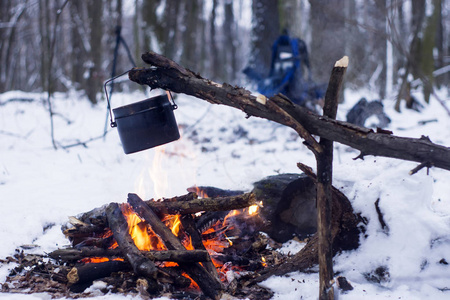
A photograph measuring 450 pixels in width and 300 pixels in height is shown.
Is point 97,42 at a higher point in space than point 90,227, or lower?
higher

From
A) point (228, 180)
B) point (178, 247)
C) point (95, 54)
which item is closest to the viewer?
point (178, 247)

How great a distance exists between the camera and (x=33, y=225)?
12.3 ft

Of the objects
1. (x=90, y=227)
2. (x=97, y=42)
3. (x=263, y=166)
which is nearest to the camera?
(x=90, y=227)

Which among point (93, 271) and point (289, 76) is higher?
point (289, 76)

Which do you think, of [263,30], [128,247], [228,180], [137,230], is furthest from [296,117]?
[263,30]

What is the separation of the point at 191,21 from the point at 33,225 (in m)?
12.7

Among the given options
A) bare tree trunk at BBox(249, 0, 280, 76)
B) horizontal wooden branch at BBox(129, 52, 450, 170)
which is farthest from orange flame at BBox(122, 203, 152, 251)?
bare tree trunk at BBox(249, 0, 280, 76)

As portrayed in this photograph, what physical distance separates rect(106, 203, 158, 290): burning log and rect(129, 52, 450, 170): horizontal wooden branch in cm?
109

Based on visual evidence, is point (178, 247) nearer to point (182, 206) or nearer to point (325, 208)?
point (182, 206)

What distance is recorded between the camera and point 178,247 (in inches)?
113

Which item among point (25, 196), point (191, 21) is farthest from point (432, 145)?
point (191, 21)

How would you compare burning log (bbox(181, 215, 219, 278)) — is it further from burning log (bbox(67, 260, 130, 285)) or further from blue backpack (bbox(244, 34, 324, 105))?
blue backpack (bbox(244, 34, 324, 105))

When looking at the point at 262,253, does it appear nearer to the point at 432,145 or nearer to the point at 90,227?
the point at 90,227

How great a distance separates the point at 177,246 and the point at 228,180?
7.07 ft
